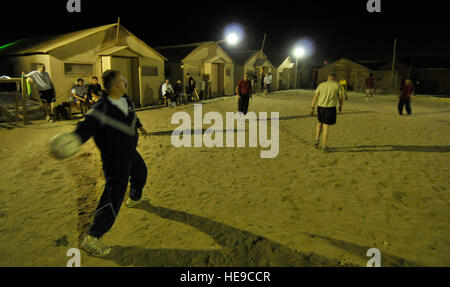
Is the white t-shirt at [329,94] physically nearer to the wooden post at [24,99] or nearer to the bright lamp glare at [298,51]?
the wooden post at [24,99]

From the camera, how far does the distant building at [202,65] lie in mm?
20977

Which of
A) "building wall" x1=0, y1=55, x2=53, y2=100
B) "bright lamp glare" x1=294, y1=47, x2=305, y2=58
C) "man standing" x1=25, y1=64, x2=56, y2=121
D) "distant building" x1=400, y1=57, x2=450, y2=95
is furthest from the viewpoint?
"bright lamp glare" x1=294, y1=47, x2=305, y2=58

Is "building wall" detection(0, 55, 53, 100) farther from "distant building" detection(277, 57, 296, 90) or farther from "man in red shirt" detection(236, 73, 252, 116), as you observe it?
"distant building" detection(277, 57, 296, 90)

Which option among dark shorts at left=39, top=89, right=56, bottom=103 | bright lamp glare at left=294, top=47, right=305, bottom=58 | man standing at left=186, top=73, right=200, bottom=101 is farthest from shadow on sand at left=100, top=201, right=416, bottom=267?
bright lamp glare at left=294, top=47, right=305, bottom=58

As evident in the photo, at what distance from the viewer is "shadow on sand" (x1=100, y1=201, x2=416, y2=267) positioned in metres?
3.04

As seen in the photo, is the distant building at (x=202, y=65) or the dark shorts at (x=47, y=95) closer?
the dark shorts at (x=47, y=95)

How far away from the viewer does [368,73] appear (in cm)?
3594

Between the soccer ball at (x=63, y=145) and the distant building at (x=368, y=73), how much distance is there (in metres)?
36.1

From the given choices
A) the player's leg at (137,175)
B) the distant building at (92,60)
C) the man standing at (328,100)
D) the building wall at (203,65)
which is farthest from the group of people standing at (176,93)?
the player's leg at (137,175)

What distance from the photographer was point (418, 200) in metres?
4.43

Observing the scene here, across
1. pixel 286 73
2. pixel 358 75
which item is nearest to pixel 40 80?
pixel 286 73

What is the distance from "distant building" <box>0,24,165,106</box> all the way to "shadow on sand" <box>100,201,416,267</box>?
12.3 meters

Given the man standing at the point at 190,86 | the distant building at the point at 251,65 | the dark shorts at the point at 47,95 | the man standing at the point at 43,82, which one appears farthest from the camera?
the distant building at the point at 251,65
